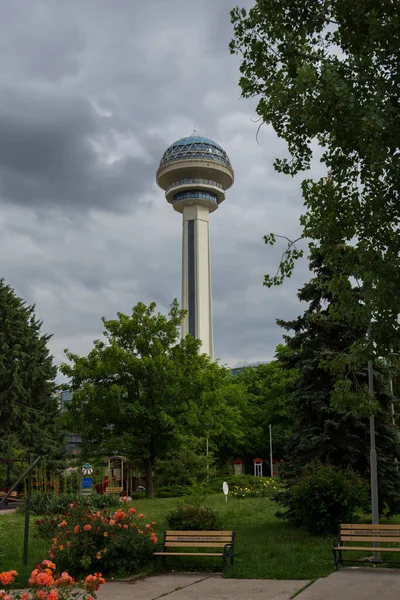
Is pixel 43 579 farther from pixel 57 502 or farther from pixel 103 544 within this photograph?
pixel 57 502

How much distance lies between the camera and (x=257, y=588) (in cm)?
1034

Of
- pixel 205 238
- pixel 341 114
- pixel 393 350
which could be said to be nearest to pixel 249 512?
pixel 393 350

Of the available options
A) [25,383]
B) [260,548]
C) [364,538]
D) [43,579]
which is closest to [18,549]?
[260,548]

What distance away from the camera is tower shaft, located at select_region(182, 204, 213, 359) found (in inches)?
3509

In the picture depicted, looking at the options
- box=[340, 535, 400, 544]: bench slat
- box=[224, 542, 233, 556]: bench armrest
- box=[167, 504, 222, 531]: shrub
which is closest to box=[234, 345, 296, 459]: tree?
box=[167, 504, 222, 531]: shrub

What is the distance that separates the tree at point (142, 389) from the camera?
31625 mm

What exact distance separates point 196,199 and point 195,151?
7.02 m

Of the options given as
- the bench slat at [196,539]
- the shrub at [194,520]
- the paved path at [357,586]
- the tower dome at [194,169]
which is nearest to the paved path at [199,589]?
the paved path at [357,586]

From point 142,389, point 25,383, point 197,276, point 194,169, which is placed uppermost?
point 194,169

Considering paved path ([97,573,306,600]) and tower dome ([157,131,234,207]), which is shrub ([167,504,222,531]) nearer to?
paved path ([97,573,306,600])

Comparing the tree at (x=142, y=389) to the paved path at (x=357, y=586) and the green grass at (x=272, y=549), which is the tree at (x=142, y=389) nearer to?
the green grass at (x=272, y=549)

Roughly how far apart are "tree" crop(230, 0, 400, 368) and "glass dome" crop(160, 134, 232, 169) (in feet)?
277

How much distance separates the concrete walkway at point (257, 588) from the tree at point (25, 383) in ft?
109

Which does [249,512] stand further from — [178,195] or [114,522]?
[178,195]
